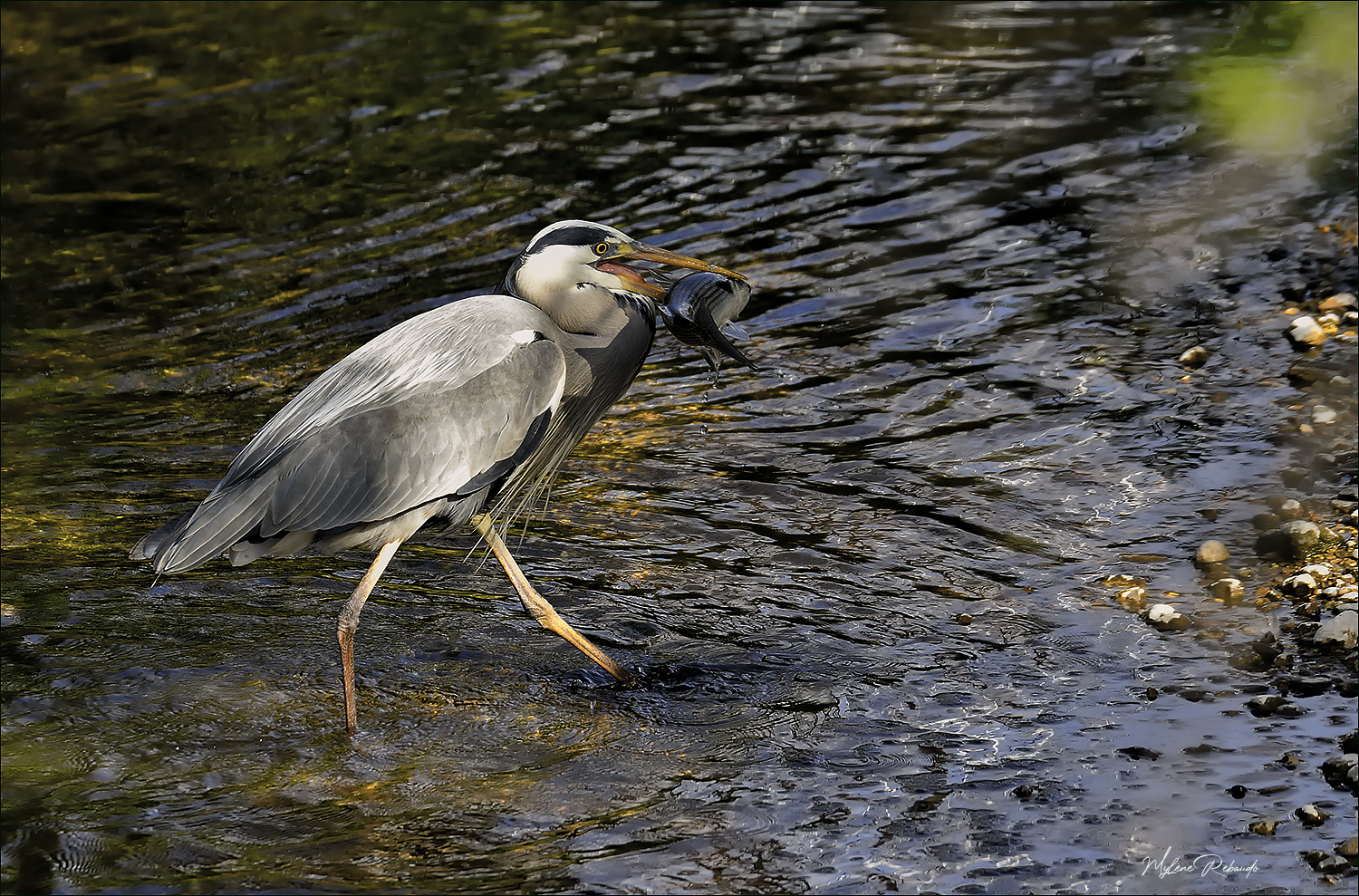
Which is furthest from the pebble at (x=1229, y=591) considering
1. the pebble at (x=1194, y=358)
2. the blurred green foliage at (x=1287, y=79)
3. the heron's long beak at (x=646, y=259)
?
the pebble at (x=1194, y=358)

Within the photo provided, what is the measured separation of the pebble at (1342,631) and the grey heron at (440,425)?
263 cm

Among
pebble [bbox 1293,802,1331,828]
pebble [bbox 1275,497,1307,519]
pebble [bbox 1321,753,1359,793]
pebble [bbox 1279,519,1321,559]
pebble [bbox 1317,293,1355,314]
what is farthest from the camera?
pebble [bbox 1317,293,1355,314]

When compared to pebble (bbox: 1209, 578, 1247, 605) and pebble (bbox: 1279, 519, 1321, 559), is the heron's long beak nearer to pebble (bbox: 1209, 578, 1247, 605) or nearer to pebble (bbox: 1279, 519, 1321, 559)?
pebble (bbox: 1209, 578, 1247, 605)

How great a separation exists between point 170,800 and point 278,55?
1144 centimetres

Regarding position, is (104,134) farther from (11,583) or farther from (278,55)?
(11,583)

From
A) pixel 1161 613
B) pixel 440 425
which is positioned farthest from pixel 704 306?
pixel 1161 613

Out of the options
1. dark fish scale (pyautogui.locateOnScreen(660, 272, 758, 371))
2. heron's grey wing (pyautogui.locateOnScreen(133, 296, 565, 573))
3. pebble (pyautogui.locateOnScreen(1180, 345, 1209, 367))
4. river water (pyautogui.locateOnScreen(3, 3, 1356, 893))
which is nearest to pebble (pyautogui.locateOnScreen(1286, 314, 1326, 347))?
river water (pyautogui.locateOnScreen(3, 3, 1356, 893))

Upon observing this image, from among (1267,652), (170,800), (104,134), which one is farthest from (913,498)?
(104,134)

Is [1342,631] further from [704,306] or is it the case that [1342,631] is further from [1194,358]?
[1194,358]

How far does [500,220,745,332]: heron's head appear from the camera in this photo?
6043 mm

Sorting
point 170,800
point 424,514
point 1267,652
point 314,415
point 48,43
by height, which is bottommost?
point 1267,652

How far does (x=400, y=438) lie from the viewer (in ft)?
19.1

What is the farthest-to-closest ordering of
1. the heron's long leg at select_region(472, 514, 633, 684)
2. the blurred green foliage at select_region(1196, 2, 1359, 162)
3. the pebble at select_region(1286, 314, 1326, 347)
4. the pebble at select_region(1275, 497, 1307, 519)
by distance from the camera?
the pebble at select_region(1286, 314, 1326, 347) < the pebble at select_region(1275, 497, 1307, 519) < the heron's long leg at select_region(472, 514, 633, 684) < the blurred green foliage at select_region(1196, 2, 1359, 162)

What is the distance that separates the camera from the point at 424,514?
594 cm
